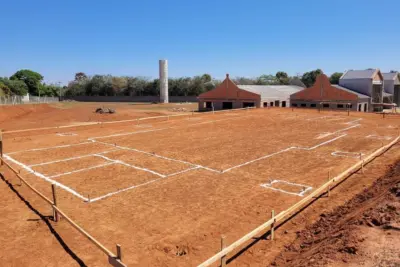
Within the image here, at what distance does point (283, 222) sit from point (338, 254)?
123 inches

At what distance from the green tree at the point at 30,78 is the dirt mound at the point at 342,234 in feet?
343

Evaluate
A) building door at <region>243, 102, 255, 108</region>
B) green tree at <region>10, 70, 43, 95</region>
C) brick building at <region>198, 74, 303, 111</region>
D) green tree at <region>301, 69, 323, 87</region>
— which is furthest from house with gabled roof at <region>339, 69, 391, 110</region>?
green tree at <region>10, 70, 43, 95</region>

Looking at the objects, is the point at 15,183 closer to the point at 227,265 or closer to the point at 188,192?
the point at 188,192

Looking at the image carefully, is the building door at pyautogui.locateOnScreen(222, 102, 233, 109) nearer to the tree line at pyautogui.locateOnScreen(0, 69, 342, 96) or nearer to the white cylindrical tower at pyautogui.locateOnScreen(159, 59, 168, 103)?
the white cylindrical tower at pyautogui.locateOnScreen(159, 59, 168, 103)

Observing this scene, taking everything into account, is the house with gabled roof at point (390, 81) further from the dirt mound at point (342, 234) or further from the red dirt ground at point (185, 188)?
the dirt mound at point (342, 234)

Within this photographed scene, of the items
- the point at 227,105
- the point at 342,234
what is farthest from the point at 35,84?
the point at 342,234

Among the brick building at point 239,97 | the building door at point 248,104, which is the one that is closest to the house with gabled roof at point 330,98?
the brick building at point 239,97

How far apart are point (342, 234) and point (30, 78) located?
10992 cm

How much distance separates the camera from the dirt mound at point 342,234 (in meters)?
5.52

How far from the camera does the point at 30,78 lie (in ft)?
322

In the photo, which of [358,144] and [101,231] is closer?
[101,231]

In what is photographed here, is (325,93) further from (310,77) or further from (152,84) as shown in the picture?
(152,84)

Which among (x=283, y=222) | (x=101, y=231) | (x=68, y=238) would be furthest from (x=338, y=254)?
(x=68, y=238)

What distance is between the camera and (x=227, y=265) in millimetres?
6711
